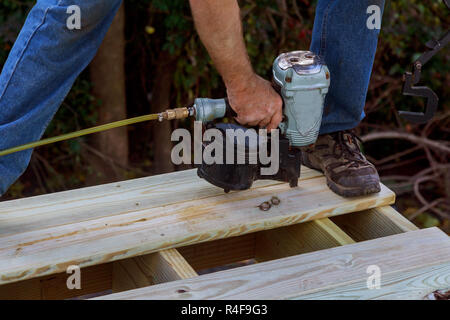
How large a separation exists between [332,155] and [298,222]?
0.37 m

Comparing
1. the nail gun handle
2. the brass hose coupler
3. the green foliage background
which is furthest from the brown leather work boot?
the green foliage background

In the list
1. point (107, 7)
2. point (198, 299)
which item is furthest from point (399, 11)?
point (198, 299)

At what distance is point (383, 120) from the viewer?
4.38 m

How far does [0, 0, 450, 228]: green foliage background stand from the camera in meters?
3.39

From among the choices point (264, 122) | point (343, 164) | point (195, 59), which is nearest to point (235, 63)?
point (264, 122)

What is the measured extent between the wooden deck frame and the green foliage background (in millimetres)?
1515

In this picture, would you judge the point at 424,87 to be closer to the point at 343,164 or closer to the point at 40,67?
the point at 343,164

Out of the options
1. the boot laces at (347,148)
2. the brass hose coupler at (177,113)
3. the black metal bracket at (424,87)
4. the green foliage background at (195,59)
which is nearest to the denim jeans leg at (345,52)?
the boot laces at (347,148)

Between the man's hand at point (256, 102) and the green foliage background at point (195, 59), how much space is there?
5.17 feet

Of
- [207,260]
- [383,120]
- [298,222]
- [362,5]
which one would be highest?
[362,5]

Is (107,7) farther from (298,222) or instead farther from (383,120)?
(383,120)

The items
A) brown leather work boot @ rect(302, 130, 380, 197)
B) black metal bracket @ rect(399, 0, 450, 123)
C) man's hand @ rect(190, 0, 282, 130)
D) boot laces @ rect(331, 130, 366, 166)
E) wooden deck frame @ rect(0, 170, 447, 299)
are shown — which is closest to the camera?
man's hand @ rect(190, 0, 282, 130)

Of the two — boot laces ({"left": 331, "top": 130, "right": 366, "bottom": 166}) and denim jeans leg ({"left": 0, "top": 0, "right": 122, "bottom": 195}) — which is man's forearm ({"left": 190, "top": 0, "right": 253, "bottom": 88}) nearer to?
denim jeans leg ({"left": 0, "top": 0, "right": 122, "bottom": 195})

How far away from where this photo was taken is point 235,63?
1700 millimetres
